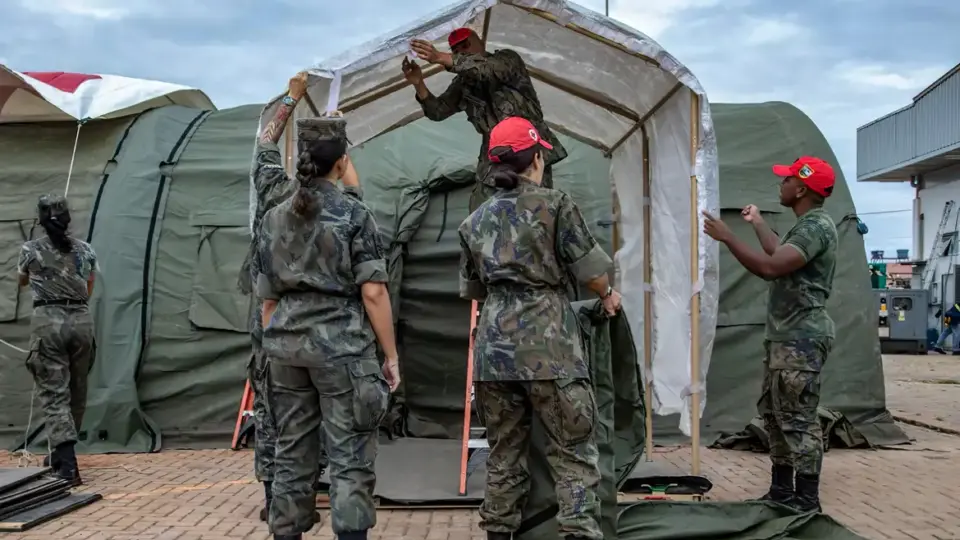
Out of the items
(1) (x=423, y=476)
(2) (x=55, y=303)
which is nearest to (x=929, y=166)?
(1) (x=423, y=476)

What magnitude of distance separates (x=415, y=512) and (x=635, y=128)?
3.02m

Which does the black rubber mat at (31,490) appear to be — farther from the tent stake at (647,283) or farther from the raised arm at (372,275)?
the tent stake at (647,283)

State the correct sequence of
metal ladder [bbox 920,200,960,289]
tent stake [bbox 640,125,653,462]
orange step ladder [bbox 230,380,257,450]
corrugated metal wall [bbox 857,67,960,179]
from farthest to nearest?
metal ladder [bbox 920,200,960,289]
corrugated metal wall [bbox 857,67,960,179]
orange step ladder [bbox 230,380,257,450]
tent stake [bbox 640,125,653,462]

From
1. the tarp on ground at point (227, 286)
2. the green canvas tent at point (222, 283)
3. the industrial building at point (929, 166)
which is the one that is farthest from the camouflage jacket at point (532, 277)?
the industrial building at point (929, 166)

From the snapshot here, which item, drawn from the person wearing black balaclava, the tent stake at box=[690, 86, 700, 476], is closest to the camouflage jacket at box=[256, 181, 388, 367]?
the tent stake at box=[690, 86, 700, 476]

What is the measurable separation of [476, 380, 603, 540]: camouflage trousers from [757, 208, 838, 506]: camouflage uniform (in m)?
1.62

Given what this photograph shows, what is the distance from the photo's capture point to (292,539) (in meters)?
3.55

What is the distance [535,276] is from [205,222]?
16.6 feet

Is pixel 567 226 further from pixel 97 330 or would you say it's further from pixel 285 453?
pixel 97 330

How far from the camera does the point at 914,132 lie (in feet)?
79.8

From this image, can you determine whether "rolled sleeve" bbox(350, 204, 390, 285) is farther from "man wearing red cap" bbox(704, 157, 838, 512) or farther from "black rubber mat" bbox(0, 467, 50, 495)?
"black rubber mat" bbox(0, 467, 50, 495)

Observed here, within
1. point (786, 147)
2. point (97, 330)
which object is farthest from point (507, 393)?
point (786, 147)

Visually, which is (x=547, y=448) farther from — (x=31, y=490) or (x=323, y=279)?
(x=31, y=490)

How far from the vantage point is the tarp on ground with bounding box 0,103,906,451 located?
7.52 m
